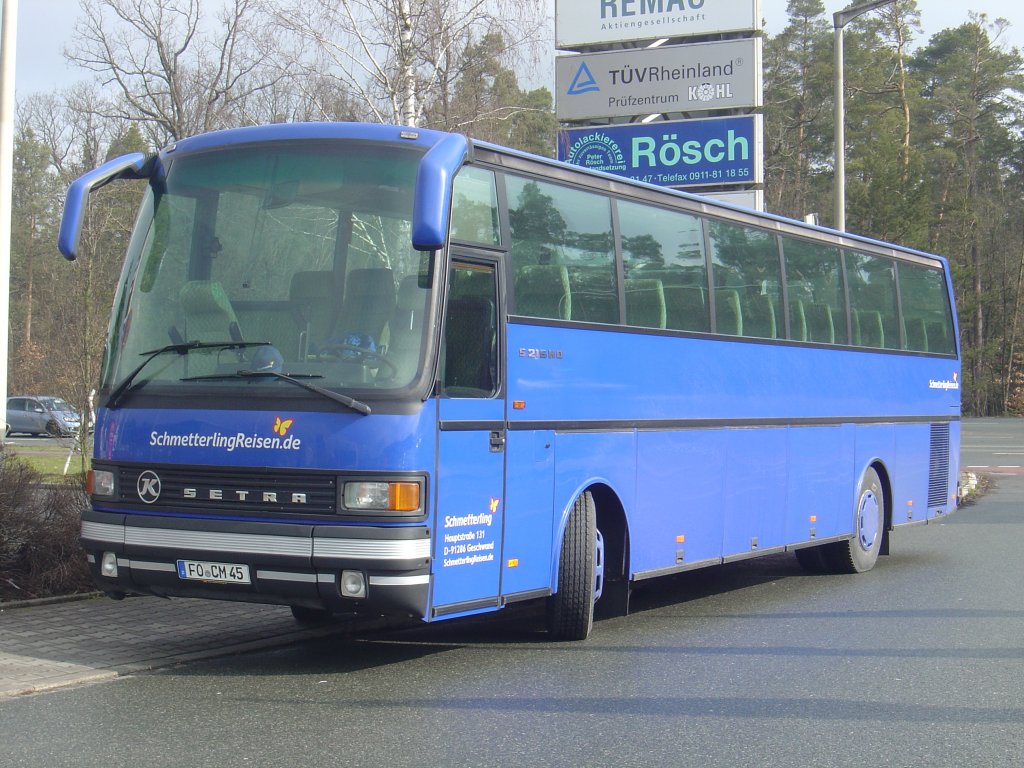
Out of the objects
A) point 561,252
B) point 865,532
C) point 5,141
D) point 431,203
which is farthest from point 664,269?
point 5,141

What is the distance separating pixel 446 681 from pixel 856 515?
707cm

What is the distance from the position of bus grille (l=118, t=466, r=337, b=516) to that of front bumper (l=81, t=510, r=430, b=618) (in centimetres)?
9

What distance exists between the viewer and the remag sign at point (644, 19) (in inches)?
901

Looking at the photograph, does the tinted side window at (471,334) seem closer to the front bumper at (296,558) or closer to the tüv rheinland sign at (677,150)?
the front bumper at (296,558)

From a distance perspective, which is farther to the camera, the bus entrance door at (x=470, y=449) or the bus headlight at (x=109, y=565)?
the bus headlight at (x=109, y=565)

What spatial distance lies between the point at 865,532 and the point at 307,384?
8.20m

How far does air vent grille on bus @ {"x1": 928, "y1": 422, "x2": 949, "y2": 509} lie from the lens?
1541 cm

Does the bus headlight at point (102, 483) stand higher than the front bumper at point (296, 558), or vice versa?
the bus headlight at point (102, 483)

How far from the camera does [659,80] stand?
23.2m

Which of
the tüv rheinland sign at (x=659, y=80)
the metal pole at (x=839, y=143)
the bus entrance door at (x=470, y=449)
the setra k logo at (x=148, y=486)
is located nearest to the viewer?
the bus entrance door at (x=470, y=449)

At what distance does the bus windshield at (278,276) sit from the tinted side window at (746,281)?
4142mm

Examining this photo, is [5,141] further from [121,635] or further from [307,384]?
[307,384]

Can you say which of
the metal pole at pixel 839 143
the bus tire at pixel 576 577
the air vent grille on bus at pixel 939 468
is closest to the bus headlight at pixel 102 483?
the bus tire at pixel 576 577

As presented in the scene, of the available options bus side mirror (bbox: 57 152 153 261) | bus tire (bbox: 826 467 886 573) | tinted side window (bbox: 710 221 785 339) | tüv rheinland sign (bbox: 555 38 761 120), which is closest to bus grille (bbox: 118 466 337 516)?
bus side mirror (bbox: 57 152 153 261)
